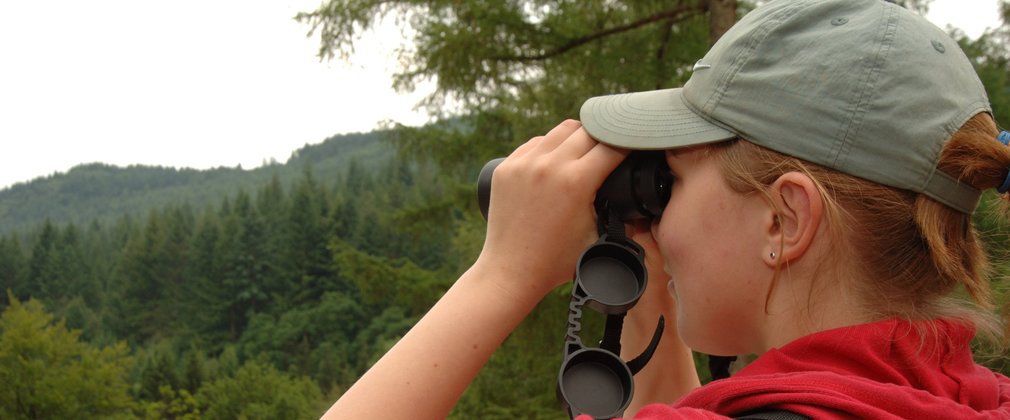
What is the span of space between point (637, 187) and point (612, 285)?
12 cm

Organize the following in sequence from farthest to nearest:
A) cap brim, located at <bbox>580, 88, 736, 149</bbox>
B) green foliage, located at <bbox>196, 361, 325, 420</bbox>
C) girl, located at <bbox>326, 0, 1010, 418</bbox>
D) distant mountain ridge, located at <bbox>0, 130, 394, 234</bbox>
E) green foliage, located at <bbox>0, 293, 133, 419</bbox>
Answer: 1. distant mountain ridge, located at <bbox>0, 130, 394, 234</bbox>
2. green foliage, located at <bbox>196, 361, 325, 420</bbox>
3. green foliage, located at <bbox>0, 293, 133, 419</bbox>
4. cap brim, located at <bbox>580, 88, 736, 149</bbox>
5. girl, located at <bbox>326, 0, 1010, 418</bbox>

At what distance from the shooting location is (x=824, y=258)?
974 mm

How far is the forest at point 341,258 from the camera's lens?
5.76 meters

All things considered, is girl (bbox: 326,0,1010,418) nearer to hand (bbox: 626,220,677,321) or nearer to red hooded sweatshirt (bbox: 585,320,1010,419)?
red hooded sweatshirt (bbox: 585,320,1010,419)

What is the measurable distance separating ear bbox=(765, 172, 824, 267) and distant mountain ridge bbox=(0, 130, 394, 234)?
9733 cm

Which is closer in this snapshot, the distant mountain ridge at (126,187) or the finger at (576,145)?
the finger at (576,145)

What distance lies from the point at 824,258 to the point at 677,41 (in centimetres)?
485

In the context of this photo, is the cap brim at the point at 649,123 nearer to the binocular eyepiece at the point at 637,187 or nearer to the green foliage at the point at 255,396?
the binocular eyepiece at the point at 637,187

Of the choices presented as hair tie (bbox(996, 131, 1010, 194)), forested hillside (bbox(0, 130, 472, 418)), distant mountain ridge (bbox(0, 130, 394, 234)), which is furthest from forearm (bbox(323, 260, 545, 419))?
distant mountain ridge (bbox(0, 130, 394, 234))

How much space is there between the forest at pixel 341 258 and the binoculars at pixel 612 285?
1.57 feet

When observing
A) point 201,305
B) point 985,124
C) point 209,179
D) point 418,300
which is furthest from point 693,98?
point 209,179

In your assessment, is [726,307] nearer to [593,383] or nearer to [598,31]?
[593,383]

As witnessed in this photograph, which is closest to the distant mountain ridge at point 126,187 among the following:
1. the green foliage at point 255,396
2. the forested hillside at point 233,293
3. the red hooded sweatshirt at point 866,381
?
the forested hillside at point 233,293

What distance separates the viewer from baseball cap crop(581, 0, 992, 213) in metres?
0.93
